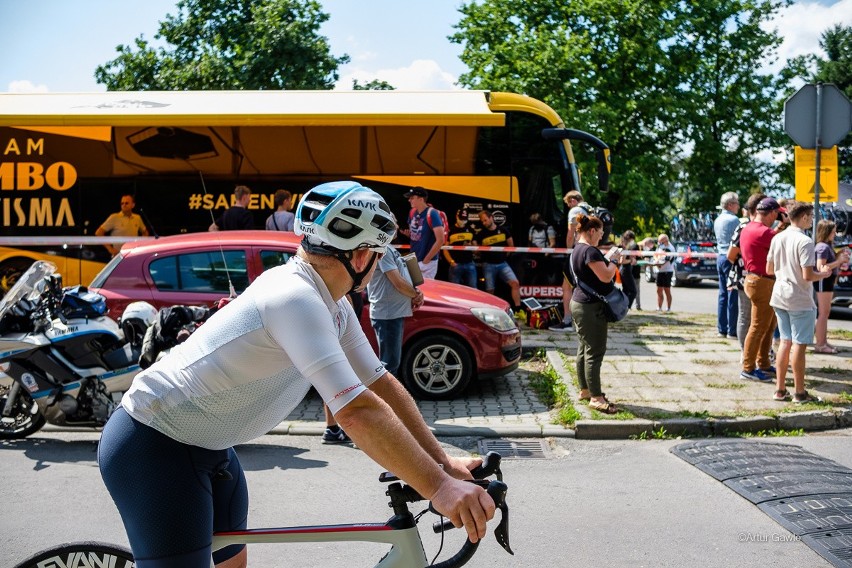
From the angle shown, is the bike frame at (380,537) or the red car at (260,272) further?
the red car at (260,272)

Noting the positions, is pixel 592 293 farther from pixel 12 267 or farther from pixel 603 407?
pixel 12 267

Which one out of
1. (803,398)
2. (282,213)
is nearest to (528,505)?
(803,398)

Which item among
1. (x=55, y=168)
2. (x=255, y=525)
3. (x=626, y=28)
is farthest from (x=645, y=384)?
(x=626, y=28)

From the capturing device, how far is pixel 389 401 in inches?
109

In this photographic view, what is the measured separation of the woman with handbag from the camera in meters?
7.72

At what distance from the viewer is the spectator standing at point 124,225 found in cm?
1396

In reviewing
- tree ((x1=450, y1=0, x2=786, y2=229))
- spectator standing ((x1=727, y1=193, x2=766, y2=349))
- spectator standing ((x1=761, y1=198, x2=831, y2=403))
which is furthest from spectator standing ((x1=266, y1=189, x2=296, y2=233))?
tree ((x1=450, y1=0, x2=786, y2=229))

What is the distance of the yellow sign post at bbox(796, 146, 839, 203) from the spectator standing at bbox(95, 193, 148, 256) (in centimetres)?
932

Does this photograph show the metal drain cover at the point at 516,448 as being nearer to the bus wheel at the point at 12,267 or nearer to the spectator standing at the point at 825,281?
the spectator standing at the point at 825,281

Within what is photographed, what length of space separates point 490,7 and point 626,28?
5610 mm

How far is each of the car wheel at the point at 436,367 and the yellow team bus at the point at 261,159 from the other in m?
5.58

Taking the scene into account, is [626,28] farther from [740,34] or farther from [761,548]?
[761,548]

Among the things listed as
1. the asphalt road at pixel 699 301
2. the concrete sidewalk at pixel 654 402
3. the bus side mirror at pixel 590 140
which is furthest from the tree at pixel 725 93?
the concrete sidewalk at pixel 654 402

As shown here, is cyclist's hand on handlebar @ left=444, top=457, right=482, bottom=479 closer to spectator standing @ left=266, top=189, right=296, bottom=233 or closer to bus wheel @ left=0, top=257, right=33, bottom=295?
spectator standing @ left=266, top=189, right=296, bottom=233
